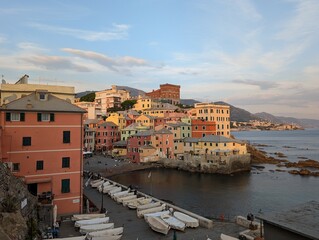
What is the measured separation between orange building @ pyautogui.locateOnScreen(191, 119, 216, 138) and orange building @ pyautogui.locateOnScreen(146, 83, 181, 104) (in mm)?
Answer: 63572

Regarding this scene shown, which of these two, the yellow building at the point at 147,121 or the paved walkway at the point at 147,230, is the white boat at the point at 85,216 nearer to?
the paved walkway at the point at 147,230

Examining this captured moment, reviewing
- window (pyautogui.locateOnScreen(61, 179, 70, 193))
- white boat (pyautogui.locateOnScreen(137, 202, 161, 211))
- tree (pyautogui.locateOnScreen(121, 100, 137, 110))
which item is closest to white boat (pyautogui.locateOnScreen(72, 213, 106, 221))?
window (pyautogui.locateOnScreen(61, 179, 70, 193))

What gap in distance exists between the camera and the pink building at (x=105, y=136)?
3693 inches

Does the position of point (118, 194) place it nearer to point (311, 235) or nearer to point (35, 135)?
point (35, 135)

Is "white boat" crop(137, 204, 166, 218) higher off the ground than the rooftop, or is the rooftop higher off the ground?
the rooftop

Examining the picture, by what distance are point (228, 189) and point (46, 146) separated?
1369 inches

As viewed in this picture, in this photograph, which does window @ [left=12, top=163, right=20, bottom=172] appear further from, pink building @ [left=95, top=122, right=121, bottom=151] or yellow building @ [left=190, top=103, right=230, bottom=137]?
yellow building @ [left=190, top=103, right=230, bottom=137]

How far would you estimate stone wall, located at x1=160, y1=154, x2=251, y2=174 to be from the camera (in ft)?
224

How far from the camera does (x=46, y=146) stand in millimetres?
28156

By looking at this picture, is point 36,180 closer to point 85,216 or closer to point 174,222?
point 85,216

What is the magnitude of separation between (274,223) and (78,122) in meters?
22.5

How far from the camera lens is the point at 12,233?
15.6 meters

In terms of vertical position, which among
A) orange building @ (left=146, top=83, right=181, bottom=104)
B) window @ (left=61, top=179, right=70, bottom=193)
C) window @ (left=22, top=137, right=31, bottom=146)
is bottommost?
window @ (left=61, top=179, right=70, bottom=193)

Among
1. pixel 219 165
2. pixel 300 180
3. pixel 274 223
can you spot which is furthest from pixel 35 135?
pixel 300 180
